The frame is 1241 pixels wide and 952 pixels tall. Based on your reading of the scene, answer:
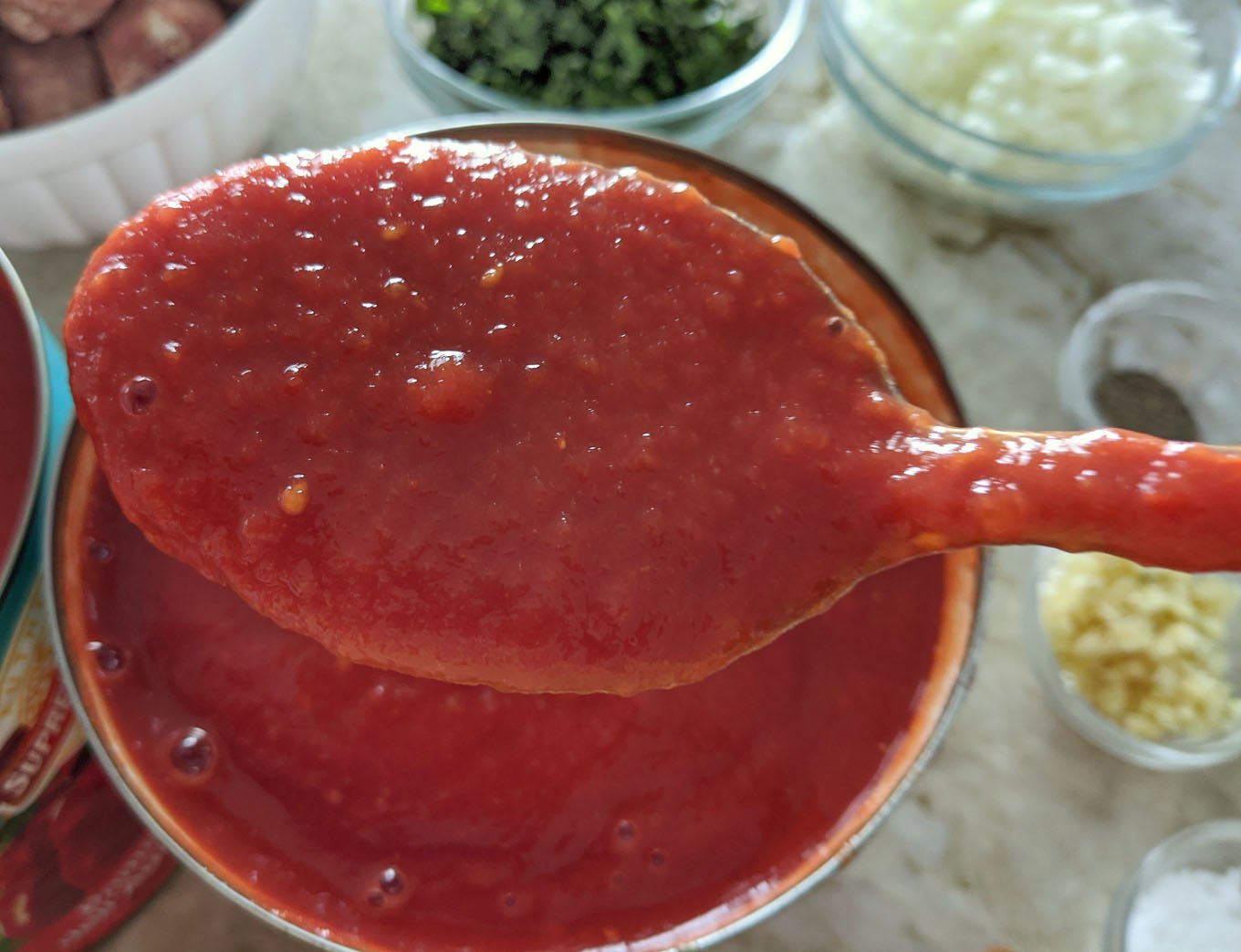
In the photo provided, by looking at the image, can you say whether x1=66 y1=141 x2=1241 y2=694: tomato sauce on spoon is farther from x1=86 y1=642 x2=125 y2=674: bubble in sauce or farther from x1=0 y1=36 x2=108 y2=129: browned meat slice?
x1=0 y1=36 x2=108 y2=129: browned meat slice

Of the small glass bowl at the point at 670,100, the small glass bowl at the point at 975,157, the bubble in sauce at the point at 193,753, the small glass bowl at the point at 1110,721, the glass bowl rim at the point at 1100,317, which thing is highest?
the small glass bowl at the point at 670,100

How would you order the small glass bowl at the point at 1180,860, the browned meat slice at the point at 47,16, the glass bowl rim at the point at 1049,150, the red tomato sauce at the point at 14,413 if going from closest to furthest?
1. the red tomato sauce at the point at 14,413
2. the browned meat slice at the point at 47,16
3. the small glass bowl at the point at 1180,860
4. the glass bowl rim at the point at 1049,150

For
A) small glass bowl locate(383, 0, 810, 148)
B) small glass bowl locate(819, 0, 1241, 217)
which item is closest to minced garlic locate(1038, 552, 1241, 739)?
small glass bowl locate(819, 0, 1241, 217)

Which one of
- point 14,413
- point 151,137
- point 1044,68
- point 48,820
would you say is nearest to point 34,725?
point 48,820

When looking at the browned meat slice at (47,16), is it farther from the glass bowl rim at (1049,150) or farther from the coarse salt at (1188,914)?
the coarse salt at (1188,914)

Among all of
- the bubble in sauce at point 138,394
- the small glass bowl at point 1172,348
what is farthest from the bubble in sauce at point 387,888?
the small glass bowl at point 1172,348

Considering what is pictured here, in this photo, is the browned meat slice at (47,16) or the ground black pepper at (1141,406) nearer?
the browned meat slice at (47,16)

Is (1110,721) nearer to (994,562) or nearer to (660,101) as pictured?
(994,562)
